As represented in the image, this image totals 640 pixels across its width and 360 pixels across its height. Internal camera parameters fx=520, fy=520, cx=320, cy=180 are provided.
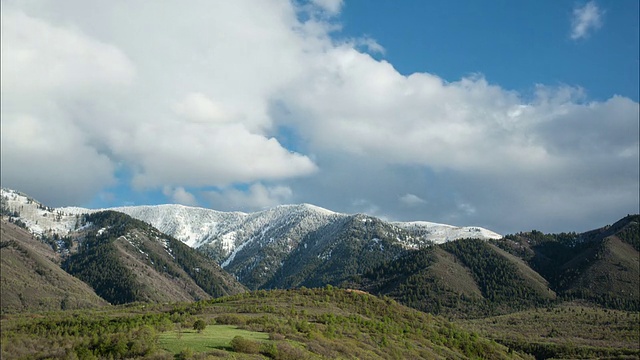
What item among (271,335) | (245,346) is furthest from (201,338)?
(271,335)

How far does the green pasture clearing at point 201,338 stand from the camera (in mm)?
40125

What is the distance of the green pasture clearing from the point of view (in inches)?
1580

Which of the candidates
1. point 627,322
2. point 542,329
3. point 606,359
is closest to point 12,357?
point 606,359

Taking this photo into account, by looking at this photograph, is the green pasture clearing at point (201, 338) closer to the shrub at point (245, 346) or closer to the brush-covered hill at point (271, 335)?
the brush-covered hill at point (271, 335)

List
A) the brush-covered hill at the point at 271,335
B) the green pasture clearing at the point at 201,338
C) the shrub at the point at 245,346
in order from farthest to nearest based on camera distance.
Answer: the shrub at the point at 245,346
the green pasture clearing at the point at 201,338
the brush-covered hill at the point at 271,335

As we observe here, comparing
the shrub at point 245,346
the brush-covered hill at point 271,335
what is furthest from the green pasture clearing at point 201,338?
the shrub at point 245,346

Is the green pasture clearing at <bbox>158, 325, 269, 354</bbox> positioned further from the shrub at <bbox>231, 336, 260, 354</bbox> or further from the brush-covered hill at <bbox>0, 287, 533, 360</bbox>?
the shrub at <bbox>231, 336, 260, 354</bbox>

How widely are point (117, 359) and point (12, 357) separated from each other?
12058 mm

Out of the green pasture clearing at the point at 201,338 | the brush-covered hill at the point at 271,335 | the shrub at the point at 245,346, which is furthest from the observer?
the shrub at the point at 245,346

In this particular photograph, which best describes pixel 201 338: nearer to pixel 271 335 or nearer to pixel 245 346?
pixel 245 346

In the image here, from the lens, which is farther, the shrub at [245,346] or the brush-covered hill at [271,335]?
the shrub at [245,346]

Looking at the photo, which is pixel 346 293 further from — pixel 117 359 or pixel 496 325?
pixel 496 325

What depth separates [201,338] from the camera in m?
45.3

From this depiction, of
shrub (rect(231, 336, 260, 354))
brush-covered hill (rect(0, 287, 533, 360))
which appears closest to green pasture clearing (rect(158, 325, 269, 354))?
brush-covered hill (rect(0, 287, 533, 360))
